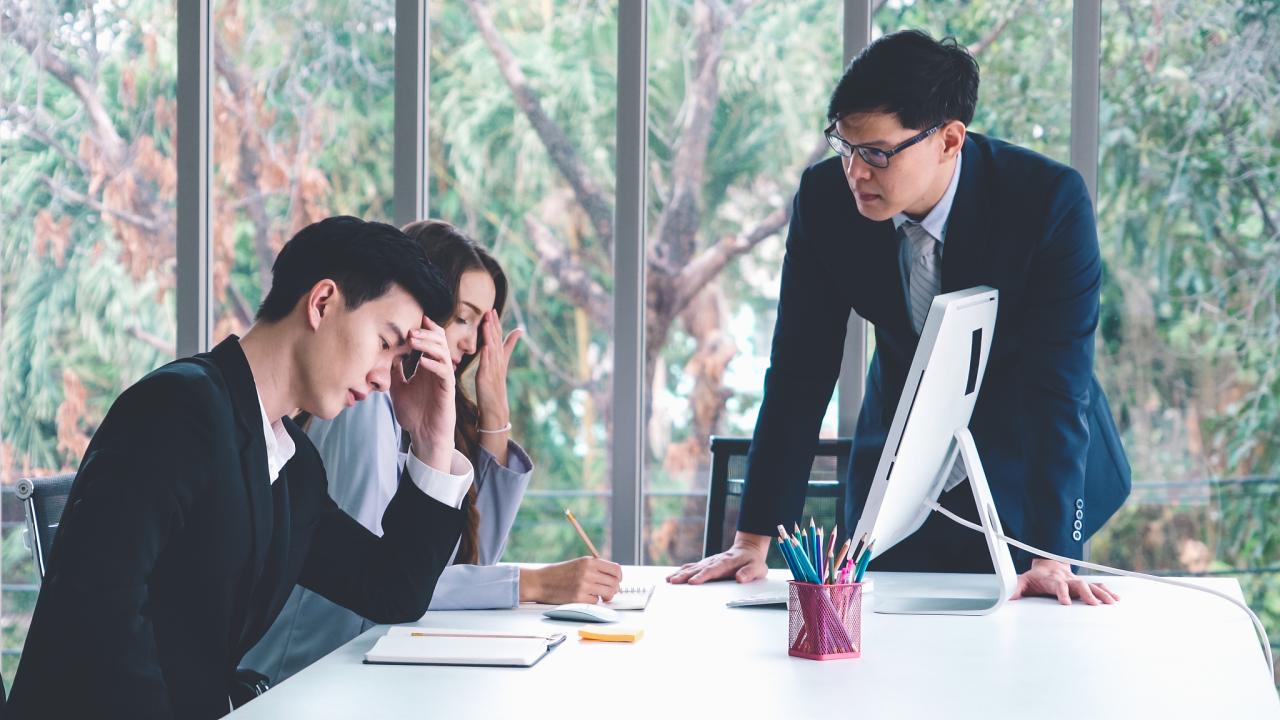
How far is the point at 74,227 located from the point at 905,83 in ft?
8.75

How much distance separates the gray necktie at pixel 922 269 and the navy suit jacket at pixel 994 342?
3 cm

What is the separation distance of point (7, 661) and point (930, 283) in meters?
2.93

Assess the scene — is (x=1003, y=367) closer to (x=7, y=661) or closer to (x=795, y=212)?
(x=795, y=212)

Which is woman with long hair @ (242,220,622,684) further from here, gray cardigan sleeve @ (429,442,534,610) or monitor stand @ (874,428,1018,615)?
monitor stand @ (874,428,1018,615)

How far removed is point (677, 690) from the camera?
1390 millimetres

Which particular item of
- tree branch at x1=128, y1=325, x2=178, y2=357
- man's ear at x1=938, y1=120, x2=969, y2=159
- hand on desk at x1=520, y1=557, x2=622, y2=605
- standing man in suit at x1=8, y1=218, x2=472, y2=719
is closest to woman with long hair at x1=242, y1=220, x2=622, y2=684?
hand on desk at x1=520, y1=557, x2=622, y2=605

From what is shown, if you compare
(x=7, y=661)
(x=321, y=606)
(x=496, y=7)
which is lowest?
(x=7, y=661)

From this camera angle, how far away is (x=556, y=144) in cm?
346

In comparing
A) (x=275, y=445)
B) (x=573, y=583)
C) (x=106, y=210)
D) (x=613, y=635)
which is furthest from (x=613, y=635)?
(x=106, y=210)

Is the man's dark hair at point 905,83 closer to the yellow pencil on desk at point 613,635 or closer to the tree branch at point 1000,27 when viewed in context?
the yellow pencil on desk at point 613,635

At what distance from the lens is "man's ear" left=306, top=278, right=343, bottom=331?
1.56m

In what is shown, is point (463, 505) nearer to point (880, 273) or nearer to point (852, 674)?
point (852, 674)

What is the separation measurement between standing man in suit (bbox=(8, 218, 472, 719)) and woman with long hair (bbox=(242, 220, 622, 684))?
13 cm

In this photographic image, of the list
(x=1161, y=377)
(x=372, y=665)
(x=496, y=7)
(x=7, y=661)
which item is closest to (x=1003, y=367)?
(x=372, y=665)
